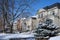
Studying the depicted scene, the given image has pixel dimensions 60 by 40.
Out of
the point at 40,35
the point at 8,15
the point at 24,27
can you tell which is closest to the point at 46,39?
Result: the point at 40,35

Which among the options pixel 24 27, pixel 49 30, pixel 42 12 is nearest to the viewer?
pixel 49 30

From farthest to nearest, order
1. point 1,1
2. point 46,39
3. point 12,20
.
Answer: point 12,20
point 1,1
point 46,39

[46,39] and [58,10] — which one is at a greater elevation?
[58,10]

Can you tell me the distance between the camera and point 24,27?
4731cm

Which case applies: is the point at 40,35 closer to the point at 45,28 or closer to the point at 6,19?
the point at 45,28

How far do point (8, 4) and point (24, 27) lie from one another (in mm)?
35376

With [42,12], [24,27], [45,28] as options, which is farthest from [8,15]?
[24,27]

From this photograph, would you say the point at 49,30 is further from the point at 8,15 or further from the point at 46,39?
the point at 8,15

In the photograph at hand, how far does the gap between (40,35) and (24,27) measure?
128 feet

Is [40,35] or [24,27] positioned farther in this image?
[24,27]

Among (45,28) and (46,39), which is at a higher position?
(45,28)

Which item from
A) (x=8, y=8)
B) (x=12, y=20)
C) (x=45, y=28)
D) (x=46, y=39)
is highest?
(x=8, y=8)

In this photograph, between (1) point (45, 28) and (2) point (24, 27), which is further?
(2) point (24, 27)

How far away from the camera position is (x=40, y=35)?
27.8ft
